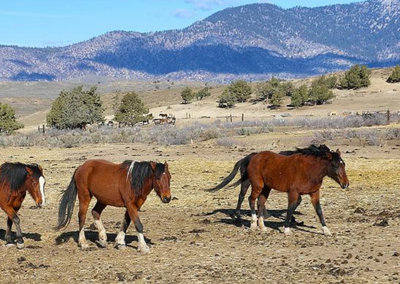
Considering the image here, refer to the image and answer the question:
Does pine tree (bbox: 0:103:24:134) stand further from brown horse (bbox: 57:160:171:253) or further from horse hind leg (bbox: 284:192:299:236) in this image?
horse hind leg (bbox: 284:192:299:236)

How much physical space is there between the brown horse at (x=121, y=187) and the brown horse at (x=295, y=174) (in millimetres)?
2633

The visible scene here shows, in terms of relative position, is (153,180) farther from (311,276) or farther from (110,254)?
(311,276)

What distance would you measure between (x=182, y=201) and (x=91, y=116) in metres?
48.1

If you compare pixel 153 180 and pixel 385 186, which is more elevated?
pixel 153 180

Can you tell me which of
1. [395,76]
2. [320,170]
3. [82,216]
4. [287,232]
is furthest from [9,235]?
[395,76]

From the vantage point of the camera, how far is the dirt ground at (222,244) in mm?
9812

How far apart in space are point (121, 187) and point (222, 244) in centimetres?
215

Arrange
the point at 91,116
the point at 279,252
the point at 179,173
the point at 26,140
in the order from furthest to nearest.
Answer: the point at 91,116, the point at 26,140, the point at 179,173, the point at 279,252

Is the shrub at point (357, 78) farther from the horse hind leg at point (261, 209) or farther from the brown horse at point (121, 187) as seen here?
the brown horse at point (121, 187)

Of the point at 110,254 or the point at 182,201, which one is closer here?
the point at 110,254

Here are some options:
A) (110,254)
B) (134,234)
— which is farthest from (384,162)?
(110,254)

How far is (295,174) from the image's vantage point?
1279 cm

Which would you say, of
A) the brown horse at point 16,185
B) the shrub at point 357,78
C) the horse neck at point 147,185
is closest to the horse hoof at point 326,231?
the horse neck at point 147,185

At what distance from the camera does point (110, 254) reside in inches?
450
